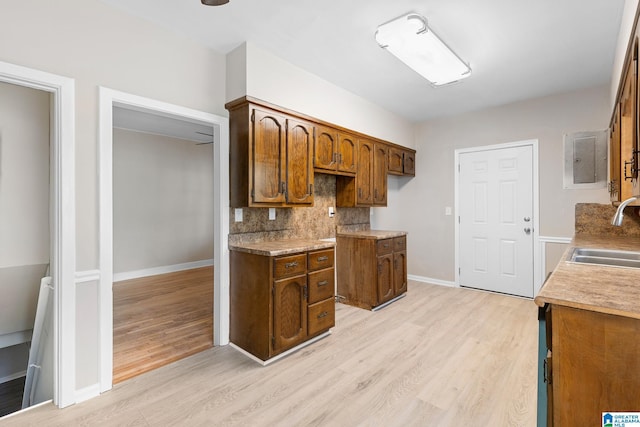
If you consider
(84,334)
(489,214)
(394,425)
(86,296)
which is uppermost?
(489,214)

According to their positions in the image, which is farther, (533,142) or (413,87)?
(533,142)

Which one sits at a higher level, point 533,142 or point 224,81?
point 224,81

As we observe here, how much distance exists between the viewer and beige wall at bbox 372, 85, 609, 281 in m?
3.66

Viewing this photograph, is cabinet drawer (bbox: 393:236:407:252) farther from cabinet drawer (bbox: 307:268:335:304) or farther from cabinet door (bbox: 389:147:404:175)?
cabinet drawer (bbox: 307:268:335:304)

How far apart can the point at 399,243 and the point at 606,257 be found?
7.04 feet

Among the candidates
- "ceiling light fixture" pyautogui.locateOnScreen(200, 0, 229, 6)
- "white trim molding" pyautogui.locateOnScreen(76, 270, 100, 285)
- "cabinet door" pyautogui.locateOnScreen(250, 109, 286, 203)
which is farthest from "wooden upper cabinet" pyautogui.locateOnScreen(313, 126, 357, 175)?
"white trim molding" pyautogui.locateOnScreen(76, 270, 100, 285)

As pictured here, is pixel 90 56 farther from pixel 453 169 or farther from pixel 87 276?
pixel 453 169

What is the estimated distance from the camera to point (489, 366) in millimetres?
2355

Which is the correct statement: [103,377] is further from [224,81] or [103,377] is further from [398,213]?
[398,213]

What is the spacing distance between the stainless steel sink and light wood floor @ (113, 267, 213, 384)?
111 inches

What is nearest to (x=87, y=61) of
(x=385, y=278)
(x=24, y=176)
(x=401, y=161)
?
(x=24, y=176)

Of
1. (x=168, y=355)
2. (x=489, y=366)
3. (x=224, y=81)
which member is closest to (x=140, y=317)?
(x=168, y=355)

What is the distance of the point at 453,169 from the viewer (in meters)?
4.59

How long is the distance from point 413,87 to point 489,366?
2.82 m
